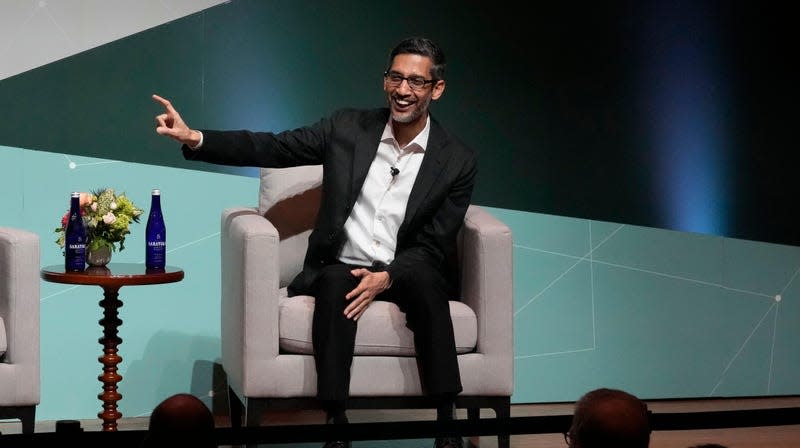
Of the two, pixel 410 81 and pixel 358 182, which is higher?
pixel 410 81

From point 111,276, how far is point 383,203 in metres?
0.89

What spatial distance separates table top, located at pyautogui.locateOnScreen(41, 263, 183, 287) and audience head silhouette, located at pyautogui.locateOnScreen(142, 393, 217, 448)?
182 cm

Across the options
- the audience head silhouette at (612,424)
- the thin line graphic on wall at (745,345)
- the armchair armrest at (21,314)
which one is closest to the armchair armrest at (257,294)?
the armchair armrest at (21,314)

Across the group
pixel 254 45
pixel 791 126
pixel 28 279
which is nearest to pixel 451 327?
pixel 28 279

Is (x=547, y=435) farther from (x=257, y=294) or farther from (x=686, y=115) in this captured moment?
(x=686, y=115)

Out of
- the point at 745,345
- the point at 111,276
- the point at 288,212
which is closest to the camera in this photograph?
the point at 111,276

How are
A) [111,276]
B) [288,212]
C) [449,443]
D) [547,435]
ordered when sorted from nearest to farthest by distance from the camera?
[449,443] < [111,276] < [288,212] < [547,435]

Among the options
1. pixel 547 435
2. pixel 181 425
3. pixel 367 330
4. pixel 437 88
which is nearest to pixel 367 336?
pixel 367 330

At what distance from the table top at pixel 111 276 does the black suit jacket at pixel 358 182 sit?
417 mm

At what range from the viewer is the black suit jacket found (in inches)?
147

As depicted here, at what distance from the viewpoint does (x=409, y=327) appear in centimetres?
356

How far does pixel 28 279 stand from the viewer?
3502mm

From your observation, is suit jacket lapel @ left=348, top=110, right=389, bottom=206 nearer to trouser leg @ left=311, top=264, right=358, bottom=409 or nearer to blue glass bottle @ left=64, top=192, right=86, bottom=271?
trouser leg @ left=311, top=264, right=358, bottom=409

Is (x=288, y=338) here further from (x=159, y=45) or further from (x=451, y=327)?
(x=159, y=45)
